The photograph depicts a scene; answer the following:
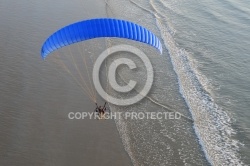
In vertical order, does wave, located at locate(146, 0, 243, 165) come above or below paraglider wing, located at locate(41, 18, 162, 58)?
below

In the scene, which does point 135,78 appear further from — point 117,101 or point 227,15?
point 227,15
